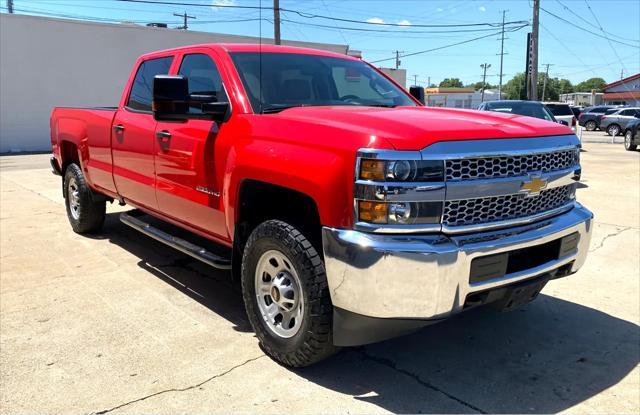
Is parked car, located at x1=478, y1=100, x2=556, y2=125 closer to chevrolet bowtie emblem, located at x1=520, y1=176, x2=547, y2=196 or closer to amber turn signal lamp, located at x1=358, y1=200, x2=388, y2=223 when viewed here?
chevrolet bowtie emblem, located at x1=520, y1=176, x2=547, y2=196

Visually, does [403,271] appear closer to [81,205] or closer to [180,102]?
[180,102]

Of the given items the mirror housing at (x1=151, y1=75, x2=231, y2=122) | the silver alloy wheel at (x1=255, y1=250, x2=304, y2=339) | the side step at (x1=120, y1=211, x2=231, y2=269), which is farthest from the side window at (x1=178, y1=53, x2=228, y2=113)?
the silver alloy wheel at (x1=255, y1=250, x2=304, y2=339)

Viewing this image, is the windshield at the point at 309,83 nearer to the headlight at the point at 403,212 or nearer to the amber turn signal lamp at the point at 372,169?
the amber turn signal lamp at the point at 372,169

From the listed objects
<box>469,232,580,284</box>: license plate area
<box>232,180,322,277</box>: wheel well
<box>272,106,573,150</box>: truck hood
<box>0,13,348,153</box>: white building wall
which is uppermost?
<box>0,13,348,153</box>: white building wall

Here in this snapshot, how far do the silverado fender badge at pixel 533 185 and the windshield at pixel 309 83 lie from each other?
150cm

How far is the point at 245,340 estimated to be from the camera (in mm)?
3684

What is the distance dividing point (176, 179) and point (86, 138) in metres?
2.26

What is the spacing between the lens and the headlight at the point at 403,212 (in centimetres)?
263

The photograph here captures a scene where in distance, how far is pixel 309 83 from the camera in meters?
4.13

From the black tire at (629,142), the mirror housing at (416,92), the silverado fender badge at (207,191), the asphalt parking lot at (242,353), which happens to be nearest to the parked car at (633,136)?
the black tire at (629,142)

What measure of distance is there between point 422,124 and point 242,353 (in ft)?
6.09

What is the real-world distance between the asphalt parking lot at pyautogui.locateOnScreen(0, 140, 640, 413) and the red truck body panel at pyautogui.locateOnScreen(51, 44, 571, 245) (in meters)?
0.71

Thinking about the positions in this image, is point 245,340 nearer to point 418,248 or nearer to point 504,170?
point 418,248

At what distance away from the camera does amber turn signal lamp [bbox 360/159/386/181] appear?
263cm
